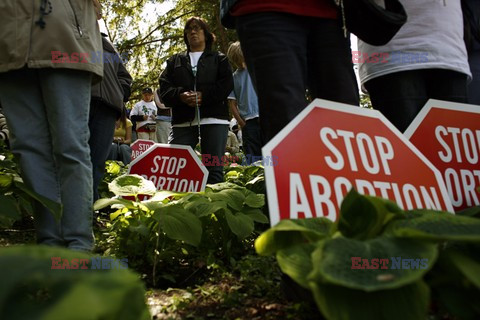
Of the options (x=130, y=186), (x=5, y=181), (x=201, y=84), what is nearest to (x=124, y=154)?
(x=201, y=84)

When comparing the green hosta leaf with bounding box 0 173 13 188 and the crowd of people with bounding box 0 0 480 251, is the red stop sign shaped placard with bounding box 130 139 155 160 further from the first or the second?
the green hosta leaf with bounding box 0 173 13 188

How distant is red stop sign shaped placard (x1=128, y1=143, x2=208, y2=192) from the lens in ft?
11.1

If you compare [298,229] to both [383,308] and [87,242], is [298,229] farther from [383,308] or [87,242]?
[87,242]

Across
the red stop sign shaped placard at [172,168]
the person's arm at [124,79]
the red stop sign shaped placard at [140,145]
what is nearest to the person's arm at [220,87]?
the red stop sign shaped placard at [172,168]

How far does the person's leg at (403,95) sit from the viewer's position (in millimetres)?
1931

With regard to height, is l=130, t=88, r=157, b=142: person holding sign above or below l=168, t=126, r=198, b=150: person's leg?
below

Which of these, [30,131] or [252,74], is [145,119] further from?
[252,74]

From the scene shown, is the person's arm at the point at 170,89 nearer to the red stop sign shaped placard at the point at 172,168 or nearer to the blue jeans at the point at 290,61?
the red stop sign shaped placard at the point at 172,168

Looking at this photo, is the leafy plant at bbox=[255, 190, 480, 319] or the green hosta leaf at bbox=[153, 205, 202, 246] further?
the green hosta leaf at bbox=[153, 205, 202, 246]

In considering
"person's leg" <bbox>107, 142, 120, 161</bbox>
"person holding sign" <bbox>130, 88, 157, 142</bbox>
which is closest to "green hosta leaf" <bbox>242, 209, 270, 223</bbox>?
"person's leg" <bbox>107, 142, 120, 161</bbox>

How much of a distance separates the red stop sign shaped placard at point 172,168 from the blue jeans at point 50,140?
146 cm

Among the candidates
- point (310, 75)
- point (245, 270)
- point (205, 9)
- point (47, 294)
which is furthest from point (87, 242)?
point (205, 9)

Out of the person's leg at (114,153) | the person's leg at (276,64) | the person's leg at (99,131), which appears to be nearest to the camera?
the person's leg at (276,64)

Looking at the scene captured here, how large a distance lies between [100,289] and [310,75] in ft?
4.78
